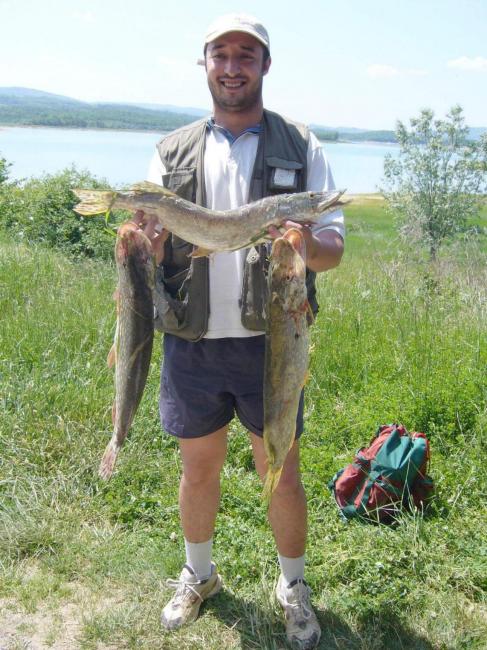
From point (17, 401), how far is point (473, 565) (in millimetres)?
3481

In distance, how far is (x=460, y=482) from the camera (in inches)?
173

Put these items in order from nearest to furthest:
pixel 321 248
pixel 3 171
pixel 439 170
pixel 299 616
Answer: pixel 321 248 < pixel 299 616 < pixel 3 171 < pixel 439 170

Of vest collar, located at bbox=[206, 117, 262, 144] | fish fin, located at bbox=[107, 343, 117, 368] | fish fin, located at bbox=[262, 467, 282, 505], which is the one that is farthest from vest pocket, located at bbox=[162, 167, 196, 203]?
fish fin, located at bbox=[262, 467, 282, 505]

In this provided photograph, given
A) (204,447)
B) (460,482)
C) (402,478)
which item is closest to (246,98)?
(204,447)

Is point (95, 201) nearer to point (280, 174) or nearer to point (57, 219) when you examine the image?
point (280, 174)

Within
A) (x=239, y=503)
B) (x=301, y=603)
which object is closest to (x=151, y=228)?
(x=301, y=603)

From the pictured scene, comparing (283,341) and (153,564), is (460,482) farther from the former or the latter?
(283,341)

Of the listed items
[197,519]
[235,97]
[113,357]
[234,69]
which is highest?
[234,69]

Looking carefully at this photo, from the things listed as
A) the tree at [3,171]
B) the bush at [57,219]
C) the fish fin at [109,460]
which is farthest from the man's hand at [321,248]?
the tree at [3,171]

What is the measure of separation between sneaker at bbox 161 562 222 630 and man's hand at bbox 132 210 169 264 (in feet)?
6.24

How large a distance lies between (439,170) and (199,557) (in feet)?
86.9

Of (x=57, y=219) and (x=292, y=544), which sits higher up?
(x=57, y=219)

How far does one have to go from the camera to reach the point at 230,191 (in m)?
3.08

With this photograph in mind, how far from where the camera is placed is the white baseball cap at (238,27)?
9.43ft
